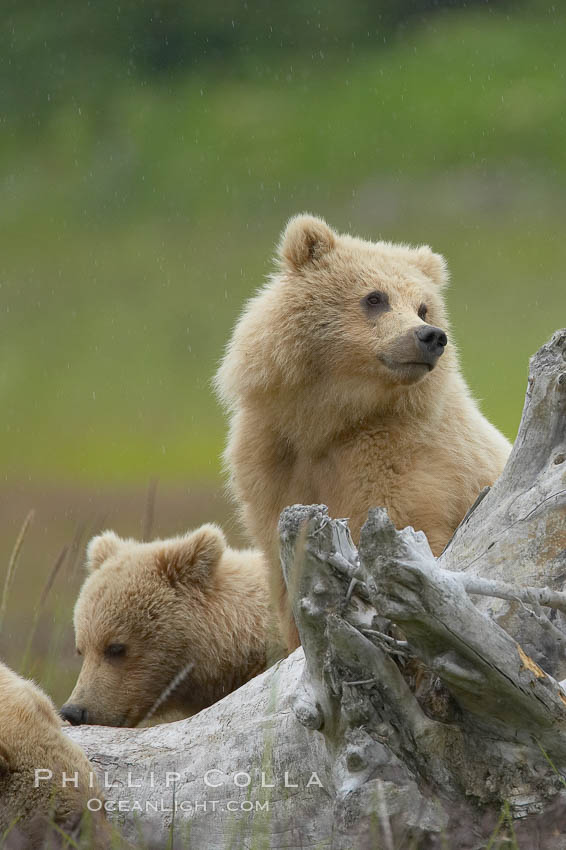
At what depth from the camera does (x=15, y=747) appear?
10.7 ft

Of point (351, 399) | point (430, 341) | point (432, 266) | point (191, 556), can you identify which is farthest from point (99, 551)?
point (432, 266)

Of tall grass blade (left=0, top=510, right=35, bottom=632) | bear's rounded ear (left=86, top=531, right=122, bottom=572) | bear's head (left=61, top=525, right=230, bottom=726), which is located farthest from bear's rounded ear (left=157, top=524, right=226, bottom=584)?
tall grass blade (left=0, top=510, right=35, bottom=632)

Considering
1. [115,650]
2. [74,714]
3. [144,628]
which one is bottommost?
[74,714]

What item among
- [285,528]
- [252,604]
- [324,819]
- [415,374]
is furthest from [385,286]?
[324,819]

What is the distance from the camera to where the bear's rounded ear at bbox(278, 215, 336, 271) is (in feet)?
16.4

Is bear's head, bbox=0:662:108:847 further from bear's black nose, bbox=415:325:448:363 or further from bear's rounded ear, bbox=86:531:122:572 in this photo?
bear's black nose, bbox=415:325:448:363

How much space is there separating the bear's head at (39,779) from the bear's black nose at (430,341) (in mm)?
2054

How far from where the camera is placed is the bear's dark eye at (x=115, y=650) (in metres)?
4.70

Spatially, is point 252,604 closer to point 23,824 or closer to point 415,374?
point 415,374

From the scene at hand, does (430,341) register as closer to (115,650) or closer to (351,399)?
(351,399)

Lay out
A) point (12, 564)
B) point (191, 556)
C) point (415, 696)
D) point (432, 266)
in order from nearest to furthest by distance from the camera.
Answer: point (415, 696), point (12, 564), point (191, 556), point (432, 266)

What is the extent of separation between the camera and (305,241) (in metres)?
5.00

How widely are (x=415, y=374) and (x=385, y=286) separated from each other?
541mm

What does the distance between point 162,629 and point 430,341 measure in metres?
1.73
